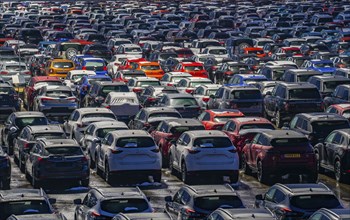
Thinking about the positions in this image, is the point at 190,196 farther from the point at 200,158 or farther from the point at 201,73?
the point at 201,73

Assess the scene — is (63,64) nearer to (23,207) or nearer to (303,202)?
(23,207)

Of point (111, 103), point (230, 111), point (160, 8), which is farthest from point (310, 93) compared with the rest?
point (160, 8)

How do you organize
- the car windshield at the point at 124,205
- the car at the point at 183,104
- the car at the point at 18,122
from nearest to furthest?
1. the car windshield at the point at 124,205
2. the car at the point at 18,122
3. the car at the point at 183,104

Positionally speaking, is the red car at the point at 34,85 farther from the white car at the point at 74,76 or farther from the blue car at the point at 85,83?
the white car at the point at 74,76

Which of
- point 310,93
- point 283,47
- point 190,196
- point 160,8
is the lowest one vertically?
point 160,8

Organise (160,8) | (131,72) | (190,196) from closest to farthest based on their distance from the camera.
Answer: (190,196)
(131,72)
(160,8)

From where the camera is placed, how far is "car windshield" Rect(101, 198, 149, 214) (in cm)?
2531

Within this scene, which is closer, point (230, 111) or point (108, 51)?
point (230, 111)

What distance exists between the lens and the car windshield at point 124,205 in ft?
83.0

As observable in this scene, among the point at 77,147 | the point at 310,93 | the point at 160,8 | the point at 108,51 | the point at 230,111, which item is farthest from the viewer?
the point at 160,8

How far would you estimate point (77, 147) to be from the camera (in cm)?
3347

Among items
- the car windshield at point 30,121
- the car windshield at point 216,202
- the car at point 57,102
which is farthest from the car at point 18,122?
the car windshield at point 216,202

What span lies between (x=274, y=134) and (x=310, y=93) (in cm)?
1034

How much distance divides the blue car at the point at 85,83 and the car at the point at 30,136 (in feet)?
45.9
